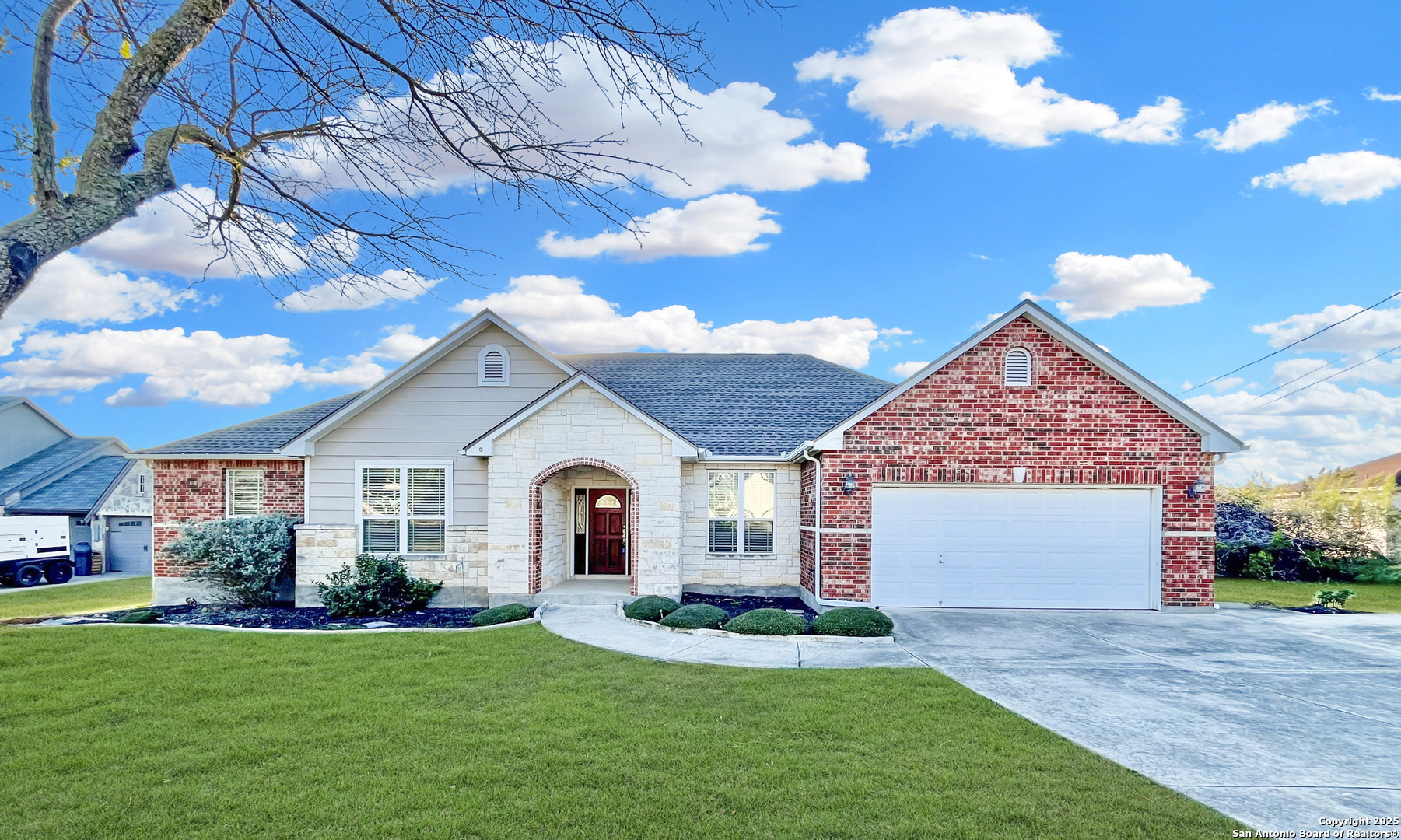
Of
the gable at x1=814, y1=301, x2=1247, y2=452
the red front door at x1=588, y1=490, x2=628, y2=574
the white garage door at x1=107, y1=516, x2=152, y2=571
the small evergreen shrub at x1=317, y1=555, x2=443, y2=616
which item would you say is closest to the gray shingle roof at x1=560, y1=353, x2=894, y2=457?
the red front door at x1=588, y1=490, x2=628, y2=574

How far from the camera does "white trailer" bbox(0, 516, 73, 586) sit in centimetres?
2266

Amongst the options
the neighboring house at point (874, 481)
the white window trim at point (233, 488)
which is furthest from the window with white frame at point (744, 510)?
the white window trim at point (233, 488)

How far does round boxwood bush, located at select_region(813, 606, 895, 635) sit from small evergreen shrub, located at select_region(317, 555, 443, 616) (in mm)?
7718

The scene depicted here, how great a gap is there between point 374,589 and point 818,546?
26.6 ft

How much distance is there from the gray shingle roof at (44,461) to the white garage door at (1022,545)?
3343cm

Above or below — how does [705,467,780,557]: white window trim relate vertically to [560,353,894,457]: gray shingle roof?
below

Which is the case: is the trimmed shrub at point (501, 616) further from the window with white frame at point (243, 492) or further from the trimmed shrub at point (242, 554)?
the window with white frame at point (243, 492)

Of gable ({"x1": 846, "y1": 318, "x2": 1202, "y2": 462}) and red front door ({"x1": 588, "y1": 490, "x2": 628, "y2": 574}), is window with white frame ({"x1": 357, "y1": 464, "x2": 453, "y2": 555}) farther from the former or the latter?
gable ({"x1": 846, "y1": 318, "x2": 1202, "y2": 462})

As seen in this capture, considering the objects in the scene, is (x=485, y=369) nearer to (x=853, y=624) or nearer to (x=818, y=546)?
(x=818, y=546)

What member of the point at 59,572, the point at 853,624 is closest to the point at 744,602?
the point at 853,624

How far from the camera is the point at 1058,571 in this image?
44.5 feet

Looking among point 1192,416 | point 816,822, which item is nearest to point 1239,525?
point 1192,416

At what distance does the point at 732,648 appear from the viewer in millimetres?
10102

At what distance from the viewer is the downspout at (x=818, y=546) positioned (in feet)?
43.6
